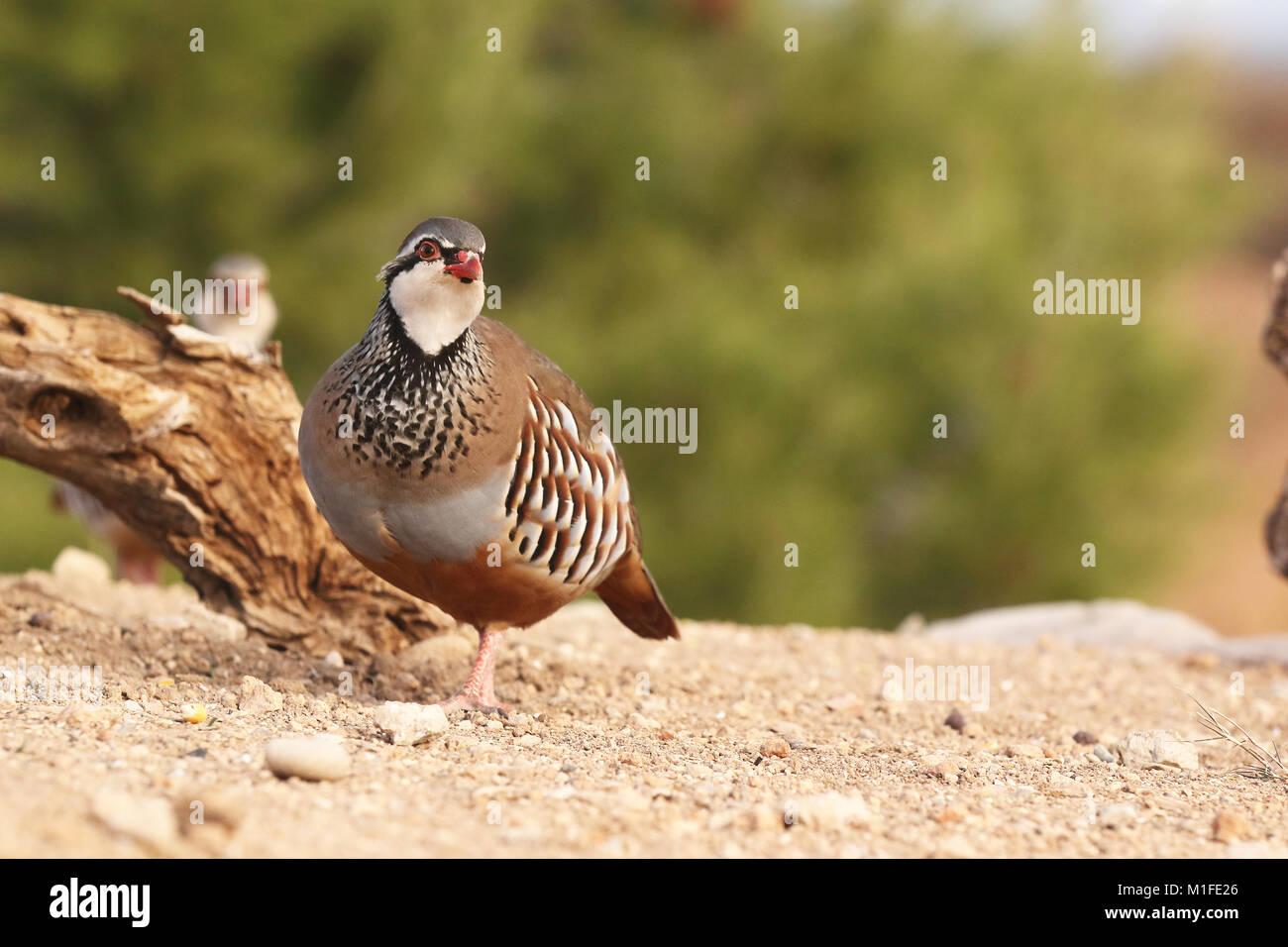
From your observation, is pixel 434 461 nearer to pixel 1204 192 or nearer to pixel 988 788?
pixel 988 788

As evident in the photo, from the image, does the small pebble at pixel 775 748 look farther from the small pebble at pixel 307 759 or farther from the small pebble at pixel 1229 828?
the small pebble at pixel 307 759

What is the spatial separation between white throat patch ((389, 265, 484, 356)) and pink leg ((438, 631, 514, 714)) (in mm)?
850

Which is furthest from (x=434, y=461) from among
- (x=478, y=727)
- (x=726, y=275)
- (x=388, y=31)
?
(x=726, y=275)

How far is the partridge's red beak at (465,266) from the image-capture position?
3.37 metres

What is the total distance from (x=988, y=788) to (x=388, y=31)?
8066 millimetres

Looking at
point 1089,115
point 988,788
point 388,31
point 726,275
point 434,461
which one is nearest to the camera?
point 988,788

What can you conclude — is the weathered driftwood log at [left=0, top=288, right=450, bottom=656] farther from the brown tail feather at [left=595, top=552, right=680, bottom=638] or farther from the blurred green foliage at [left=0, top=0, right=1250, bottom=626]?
the blurred green foliage at [left=0, top=0, right=1250, bottom=626]

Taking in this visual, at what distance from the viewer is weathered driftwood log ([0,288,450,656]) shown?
3.88 metres

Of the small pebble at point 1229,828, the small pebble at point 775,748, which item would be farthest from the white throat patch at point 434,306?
the small pebble at point 1229,828

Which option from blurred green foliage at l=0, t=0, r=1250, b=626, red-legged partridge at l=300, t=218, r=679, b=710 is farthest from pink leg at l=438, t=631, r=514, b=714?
blurred green foliage at l=0, t=0, r=1250, b=626

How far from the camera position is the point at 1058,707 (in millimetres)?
4570

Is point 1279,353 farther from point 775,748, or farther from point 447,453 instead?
point 447,453

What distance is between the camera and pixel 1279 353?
5.32 m

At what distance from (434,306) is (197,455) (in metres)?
1.08
